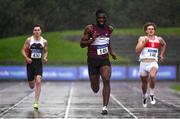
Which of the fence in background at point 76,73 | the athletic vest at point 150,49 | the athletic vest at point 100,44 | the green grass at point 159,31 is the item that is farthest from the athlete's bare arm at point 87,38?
the green grass at point 159,31

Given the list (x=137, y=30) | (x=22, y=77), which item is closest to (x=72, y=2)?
(x=22, y=77)

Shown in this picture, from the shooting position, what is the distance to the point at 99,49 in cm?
1208

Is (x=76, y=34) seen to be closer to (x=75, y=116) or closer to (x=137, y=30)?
(x=137, y=30)

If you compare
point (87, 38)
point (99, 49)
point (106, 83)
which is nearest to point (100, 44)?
point (99, 49)

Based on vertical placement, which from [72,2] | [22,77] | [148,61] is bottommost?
[22,77]

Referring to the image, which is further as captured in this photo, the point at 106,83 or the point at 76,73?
the point at 76,73

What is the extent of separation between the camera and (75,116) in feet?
38.2

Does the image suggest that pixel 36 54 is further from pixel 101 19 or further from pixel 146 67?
pixel 146 67

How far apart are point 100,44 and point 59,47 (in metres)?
36.5

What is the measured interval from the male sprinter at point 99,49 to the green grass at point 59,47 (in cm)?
2460

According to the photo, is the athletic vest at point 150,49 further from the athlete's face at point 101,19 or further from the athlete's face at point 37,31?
the athlete's face at point 37,31

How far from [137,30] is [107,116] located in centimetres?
3828

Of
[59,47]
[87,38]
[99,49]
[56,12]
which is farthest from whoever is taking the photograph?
[59,47]

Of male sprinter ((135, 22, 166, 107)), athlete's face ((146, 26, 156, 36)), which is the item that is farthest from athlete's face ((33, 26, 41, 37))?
athlete's face ((146, 26, 156, 36))
